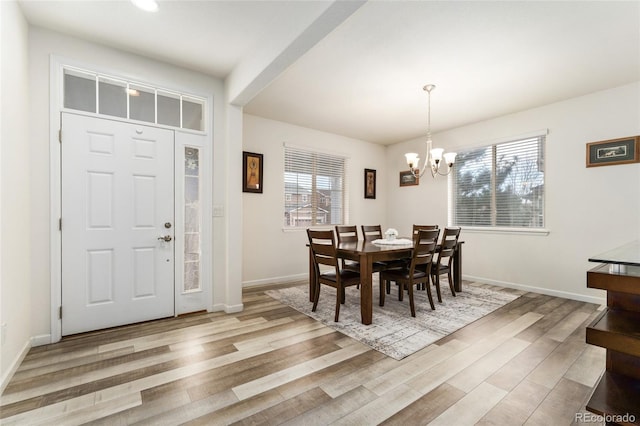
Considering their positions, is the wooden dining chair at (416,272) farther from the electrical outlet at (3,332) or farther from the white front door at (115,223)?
the electrical outlet at (3,332)

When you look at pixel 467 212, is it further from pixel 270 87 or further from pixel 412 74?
pixel 270 87

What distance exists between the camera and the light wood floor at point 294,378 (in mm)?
1607

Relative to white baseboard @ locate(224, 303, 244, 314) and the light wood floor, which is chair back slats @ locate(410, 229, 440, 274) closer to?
the light wood floor

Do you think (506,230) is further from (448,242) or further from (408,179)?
(408,179)

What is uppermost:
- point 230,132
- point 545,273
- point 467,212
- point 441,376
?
point 230,132

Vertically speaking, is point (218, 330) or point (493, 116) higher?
point (493, 116)

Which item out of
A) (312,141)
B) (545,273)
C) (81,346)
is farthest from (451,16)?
(81,346)

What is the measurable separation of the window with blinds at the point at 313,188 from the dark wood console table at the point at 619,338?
407cm

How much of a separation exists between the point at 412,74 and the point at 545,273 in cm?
330

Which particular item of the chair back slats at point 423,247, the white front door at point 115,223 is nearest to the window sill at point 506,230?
the chair back slats at point 423,247

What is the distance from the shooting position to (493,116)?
4.46 metres

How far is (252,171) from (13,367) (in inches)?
126

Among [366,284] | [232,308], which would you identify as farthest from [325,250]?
[232,308]

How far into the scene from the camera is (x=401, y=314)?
3.20 meters
